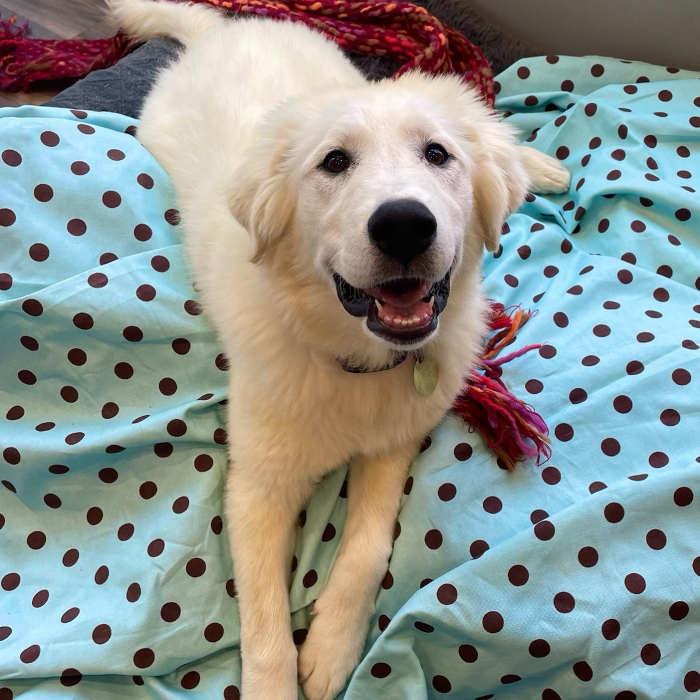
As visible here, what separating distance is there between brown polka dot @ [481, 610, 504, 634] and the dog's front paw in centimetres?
32

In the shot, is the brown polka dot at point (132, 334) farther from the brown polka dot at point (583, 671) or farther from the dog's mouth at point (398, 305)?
the brown polka dot at point (583, 671)

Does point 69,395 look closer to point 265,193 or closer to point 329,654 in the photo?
point 265,193

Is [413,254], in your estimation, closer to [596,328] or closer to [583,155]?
[596,328]

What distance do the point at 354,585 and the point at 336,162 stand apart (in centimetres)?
105

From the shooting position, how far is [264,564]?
1.49 metres

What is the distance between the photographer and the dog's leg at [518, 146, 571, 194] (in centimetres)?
241

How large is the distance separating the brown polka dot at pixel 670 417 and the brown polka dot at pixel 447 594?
0.80m

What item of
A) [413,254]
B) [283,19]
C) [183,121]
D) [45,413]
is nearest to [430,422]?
[413,254]

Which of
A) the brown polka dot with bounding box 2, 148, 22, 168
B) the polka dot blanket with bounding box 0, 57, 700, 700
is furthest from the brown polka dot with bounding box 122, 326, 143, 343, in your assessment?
the brown polka dot with bounding box 2, 148, 22, 168

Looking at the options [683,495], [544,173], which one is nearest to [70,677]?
[683,495]

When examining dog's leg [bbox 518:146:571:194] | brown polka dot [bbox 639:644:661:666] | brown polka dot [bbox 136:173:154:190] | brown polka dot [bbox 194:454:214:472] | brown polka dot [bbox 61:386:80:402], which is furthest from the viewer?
dog's leg [bbox 518:146:571:194]

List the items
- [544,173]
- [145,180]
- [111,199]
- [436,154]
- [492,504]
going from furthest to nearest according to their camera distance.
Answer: [544,173] → [145,180] → [111,199] → [492,504] → [436,154]

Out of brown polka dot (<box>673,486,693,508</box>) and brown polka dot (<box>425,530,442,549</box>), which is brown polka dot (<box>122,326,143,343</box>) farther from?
→ brown polka dot (<box>673,486,693,508</box>)

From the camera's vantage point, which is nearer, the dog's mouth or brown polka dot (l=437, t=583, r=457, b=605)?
the dog's mouth
